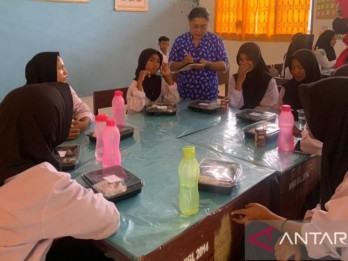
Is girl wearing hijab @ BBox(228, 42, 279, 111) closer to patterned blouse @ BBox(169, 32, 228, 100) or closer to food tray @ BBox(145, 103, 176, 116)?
patterned blouse @ BBox(169, 32, 228, 100)

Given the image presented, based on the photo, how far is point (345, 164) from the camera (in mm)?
1205

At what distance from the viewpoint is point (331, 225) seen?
1.00m

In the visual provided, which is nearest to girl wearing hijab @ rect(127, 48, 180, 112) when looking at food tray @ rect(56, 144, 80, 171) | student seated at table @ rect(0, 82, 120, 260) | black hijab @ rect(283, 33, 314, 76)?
food tray @ rect(56, 144, 80, 171)

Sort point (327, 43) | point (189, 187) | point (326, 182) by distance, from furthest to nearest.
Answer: point (327, 43), point (326, 182), point (189, 187)

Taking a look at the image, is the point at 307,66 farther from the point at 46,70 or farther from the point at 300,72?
the point at 46,70

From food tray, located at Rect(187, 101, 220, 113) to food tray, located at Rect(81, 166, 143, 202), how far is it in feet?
3.86

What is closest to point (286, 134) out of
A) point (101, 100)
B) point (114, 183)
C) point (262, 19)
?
point (114, 183)

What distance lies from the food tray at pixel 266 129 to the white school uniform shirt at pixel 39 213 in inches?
44.0

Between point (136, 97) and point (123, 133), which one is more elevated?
point (136, 97)

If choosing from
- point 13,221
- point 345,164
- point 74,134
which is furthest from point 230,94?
point 13,221

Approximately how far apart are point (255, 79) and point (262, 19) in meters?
3.44

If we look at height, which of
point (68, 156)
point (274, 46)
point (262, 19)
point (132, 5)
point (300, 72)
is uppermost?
point (132, 5)

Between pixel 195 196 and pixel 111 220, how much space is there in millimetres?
301

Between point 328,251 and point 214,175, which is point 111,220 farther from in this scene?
point 328,251
